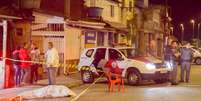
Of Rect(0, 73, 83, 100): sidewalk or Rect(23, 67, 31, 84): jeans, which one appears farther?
Rect(23, 67, 31, 84): jeans

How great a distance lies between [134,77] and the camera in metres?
23.9

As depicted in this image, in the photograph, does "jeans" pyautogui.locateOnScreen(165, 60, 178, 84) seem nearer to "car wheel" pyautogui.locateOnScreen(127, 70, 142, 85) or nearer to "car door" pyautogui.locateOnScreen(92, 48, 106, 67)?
"car wheel" pyautogui.locateOnScreen(127, 70, 142, 85)

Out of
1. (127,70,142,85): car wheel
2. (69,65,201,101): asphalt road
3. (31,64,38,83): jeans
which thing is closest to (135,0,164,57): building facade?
(127,70,142,85): car wheel

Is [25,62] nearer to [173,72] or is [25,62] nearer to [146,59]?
[146,59]

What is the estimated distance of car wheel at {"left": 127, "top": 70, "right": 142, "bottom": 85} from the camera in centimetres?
2378

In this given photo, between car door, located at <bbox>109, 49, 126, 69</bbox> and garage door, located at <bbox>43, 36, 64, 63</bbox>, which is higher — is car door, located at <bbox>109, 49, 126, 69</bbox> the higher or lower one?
the lower one

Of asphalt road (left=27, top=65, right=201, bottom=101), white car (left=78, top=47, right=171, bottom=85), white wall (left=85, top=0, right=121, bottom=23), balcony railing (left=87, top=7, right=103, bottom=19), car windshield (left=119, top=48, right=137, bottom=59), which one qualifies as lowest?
asphalt road (left=27, top=65, right=201, bottom=101)

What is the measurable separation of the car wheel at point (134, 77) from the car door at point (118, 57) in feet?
1.48

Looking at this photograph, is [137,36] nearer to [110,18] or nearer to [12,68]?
[110,18]

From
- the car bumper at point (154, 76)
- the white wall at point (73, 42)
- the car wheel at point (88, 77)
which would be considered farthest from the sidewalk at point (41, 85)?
the car bumper at point (154, 76)

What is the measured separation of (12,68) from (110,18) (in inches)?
895

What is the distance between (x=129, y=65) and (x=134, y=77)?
0.59 meters

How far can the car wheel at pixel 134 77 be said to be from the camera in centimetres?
2378

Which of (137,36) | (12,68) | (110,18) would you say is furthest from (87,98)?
(137,36)
